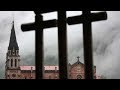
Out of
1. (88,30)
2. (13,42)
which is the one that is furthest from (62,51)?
(13,42)

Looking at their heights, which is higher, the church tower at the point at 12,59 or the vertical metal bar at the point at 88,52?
the church tower at the point at 12,59

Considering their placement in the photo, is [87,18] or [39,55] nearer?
[39,55]

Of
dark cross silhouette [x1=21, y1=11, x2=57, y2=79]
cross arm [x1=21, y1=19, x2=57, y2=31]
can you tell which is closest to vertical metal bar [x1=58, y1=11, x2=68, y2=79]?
dark cross silhouette [x1=21, y1=11, x2=57, y2=79]

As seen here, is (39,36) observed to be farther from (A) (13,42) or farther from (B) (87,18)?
(A) (13,42)

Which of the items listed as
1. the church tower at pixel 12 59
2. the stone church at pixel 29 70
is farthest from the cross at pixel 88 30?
the church tower at pixel 12 59

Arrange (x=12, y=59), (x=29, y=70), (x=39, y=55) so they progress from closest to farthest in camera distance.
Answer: (x=39, y=55) → (x=29, y=70) → (x=12, y=59)

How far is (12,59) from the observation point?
107 meters

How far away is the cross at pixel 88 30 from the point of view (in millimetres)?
Answer: 3111

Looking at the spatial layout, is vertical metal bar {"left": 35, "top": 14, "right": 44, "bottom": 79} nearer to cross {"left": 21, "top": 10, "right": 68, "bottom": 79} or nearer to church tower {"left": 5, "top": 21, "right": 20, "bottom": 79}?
cross {"left": 21, "top": 10, "right": 68, "bottom": 79}

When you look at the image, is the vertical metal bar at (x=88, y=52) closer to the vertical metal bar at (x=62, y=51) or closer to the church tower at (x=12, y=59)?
the vertical metal bar at (x=62, y=51)

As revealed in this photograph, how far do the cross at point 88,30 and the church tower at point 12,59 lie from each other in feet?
316

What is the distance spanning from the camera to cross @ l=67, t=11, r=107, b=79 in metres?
3.11

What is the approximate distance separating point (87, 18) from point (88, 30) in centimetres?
44
